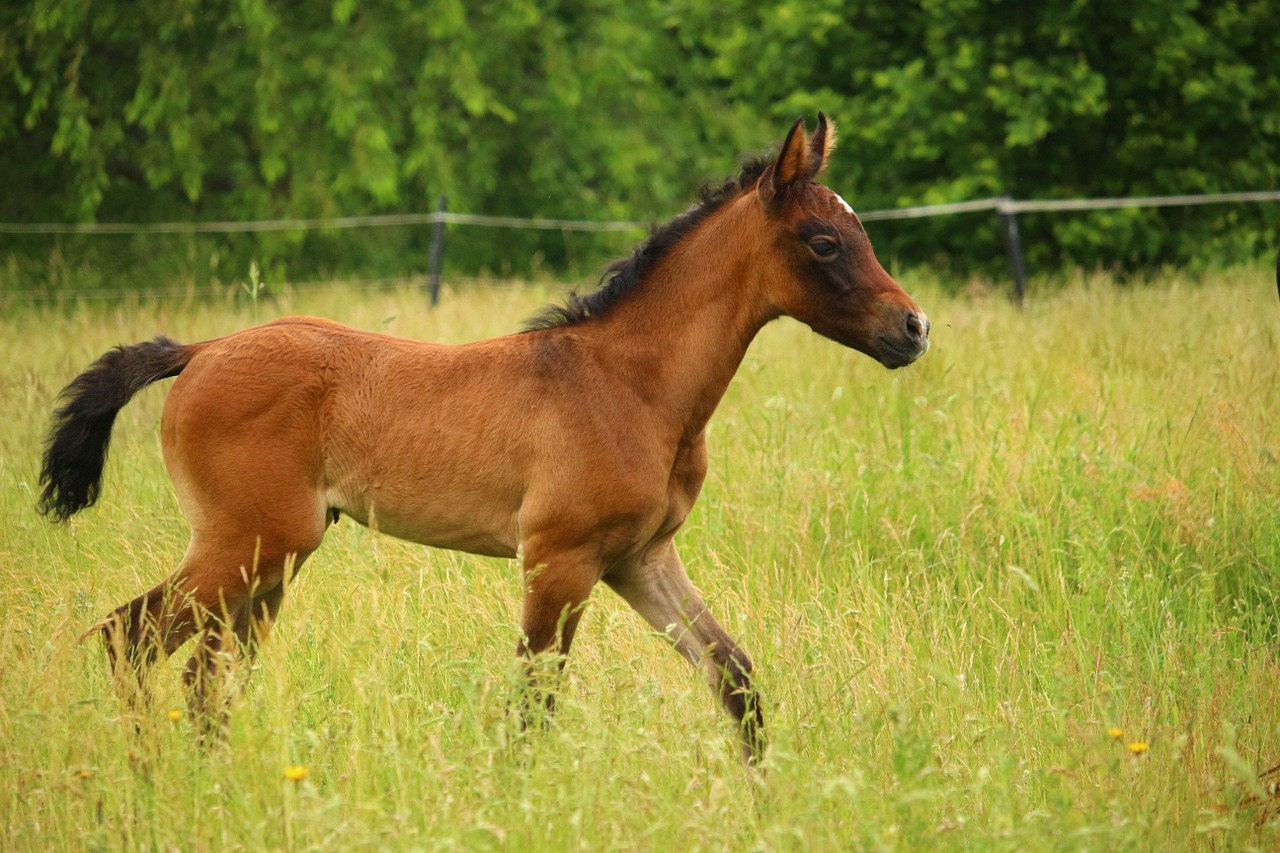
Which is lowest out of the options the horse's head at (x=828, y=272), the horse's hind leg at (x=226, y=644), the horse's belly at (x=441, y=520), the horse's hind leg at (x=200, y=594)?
the horse's hind leg at (x=226, y=644)

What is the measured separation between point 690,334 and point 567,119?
14.0 meters

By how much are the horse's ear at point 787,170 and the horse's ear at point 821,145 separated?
4 cm

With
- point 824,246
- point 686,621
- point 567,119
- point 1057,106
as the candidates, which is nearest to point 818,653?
point 686,621

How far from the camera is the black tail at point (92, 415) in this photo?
396 cm

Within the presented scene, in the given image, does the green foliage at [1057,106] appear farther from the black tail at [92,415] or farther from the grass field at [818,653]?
the black tail at [92,415]

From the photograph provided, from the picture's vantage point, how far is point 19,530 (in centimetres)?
506

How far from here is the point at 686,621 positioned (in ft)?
12.6

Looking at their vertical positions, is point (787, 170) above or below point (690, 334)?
above

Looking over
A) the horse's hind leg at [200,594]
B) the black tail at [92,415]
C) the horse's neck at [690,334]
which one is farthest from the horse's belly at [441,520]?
the black tail at [92,415]

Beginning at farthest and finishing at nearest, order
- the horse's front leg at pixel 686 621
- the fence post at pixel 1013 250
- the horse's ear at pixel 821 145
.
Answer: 1. the fence post at pixel 1013 250
2. the horse's ear at pixel 821 145
3. the horse's front leg at pixel 686 621

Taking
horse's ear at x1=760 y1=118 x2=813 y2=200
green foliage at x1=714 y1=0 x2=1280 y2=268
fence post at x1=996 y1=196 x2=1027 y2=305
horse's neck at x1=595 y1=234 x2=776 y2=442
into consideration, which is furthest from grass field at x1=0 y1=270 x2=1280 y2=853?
green foliage at x1=714 y1=0 x2=1280 y2=268

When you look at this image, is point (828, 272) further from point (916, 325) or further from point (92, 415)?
point (92, 415)

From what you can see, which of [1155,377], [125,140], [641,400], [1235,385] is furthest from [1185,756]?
[125,140]

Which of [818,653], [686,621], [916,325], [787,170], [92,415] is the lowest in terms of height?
[818,653]
